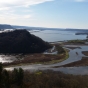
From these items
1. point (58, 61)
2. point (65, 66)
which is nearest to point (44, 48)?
point (58, 61)

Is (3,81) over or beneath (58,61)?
over

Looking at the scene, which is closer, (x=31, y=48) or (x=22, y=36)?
(x=31, y=48)

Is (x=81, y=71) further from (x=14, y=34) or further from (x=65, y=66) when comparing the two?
(x=14, y=34)

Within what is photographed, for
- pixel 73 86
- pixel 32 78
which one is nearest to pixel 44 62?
pixel 32 78

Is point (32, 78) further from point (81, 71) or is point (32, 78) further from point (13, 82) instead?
point (81, 71)

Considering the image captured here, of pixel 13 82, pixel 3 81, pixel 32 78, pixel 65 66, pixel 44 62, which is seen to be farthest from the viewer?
pixel 44 62

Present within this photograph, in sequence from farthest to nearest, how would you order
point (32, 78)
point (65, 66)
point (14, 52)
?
point (14, 52)
point (65, 66)
point (32, 78)
